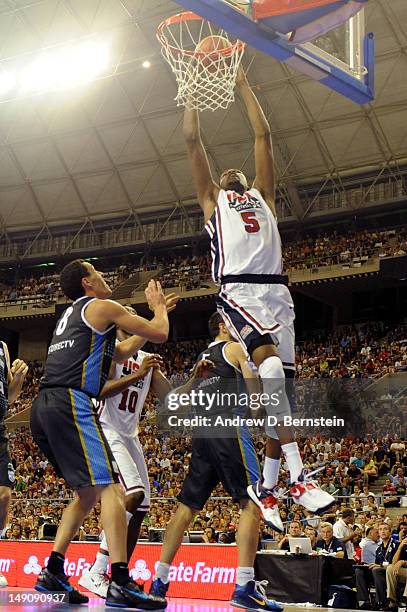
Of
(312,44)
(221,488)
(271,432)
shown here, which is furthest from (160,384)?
(221,488)

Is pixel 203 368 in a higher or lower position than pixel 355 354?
lower

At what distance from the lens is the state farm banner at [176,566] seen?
11.4 m

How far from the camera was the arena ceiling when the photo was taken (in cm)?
2772

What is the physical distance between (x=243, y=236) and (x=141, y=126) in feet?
82.8

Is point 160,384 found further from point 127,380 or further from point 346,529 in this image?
point 346,529

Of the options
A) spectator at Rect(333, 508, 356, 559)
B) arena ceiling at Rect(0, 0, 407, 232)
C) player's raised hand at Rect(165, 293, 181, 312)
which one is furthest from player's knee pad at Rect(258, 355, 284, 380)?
arena ceiling at Rect(0, 0, 407, 232)

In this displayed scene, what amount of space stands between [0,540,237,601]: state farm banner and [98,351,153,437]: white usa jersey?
13.8ft

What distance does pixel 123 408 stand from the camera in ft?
26.1

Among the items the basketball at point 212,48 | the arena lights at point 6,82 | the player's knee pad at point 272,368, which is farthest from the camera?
the arena lights at point 6,82

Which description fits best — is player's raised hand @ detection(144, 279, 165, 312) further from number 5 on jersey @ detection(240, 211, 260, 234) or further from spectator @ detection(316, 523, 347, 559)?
spectator @ detection(316, 523, 347, 559)

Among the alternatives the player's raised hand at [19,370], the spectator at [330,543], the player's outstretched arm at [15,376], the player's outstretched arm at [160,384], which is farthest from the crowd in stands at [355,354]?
the player's raised hand at [19,370]

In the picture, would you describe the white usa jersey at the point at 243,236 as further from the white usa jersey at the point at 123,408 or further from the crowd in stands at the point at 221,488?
the crowd in stands at the point at 221,488

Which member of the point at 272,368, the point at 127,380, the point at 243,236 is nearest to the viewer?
the point at 272,368

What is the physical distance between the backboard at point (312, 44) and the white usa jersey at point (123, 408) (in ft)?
9.80
